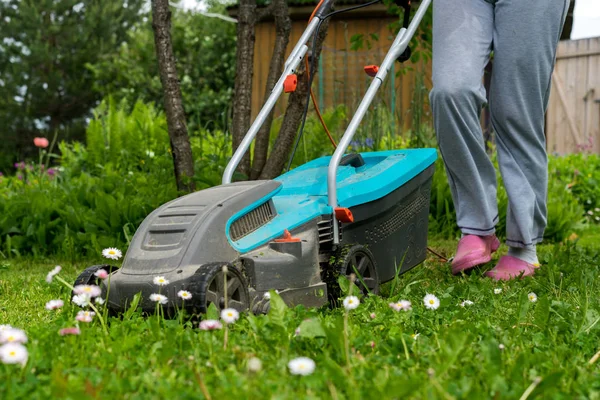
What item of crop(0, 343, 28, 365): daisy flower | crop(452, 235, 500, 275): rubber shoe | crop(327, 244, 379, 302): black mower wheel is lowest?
crop(452, 235, 500, 275): rubber shoe

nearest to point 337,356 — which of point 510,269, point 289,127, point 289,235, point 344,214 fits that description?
point 289,235

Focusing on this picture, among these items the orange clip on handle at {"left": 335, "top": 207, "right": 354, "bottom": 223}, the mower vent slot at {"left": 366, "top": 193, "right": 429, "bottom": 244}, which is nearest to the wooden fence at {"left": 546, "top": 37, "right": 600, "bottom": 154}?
the mower vent slot at {"left": 366, "top": 193, "right": 429, "bottom": 244}

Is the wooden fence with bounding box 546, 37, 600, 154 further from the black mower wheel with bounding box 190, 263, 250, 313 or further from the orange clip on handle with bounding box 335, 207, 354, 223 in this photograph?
the black mower wheel with bounding box 190, 263, 250, 313

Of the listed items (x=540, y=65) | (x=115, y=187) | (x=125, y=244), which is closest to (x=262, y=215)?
(x=540, y=65)

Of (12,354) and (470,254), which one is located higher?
(12,354)

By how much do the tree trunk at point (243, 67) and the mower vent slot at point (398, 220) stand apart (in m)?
1.14

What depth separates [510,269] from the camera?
2.94 m

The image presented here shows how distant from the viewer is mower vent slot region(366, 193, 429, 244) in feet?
8.43

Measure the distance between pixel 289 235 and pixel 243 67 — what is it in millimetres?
1731

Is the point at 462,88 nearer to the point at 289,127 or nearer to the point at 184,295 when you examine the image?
the point at 289,127

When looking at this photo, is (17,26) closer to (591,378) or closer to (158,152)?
(158,152)

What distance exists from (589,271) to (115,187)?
2579mm

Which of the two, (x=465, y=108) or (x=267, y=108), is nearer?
(x=267, y=108)

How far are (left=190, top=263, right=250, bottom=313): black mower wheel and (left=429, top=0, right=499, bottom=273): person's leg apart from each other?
1.14 meters
